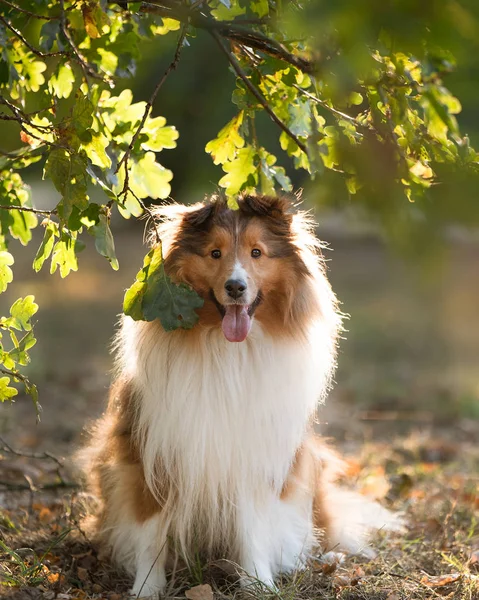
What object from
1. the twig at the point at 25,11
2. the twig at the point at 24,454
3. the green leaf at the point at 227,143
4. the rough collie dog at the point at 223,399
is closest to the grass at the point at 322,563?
the rough collie dog at the point at 223,399

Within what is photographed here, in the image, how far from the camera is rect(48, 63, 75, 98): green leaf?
304cm

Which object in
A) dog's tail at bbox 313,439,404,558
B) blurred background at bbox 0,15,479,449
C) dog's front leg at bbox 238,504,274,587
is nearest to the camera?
blurred background at bbox 0,15,479,449

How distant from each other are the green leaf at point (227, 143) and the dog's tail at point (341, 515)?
4.68 ft

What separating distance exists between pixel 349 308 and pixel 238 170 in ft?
29.6

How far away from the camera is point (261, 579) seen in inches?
131

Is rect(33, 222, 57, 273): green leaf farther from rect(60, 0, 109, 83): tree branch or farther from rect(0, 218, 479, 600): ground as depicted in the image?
rect(0, 218, 479, 600): ground

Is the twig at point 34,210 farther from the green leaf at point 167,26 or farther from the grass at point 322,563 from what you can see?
the grass at point 322,563

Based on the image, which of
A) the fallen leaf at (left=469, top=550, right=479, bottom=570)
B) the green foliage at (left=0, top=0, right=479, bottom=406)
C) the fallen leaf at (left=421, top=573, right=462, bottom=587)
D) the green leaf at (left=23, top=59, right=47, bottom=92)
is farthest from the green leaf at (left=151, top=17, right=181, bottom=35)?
the fallen leaf at (left=469, top=550, right=479, bottom=570)

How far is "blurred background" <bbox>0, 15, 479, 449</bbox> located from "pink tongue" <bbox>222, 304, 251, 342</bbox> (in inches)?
21.3

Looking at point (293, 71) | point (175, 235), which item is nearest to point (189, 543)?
point (175, 235)

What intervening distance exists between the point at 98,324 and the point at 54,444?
5.37 metres

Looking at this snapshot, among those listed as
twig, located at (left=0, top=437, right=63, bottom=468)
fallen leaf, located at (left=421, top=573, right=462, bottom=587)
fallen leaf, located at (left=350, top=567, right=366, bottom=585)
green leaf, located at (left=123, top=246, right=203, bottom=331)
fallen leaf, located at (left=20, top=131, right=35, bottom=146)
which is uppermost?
fallen leaf, located at (left=20, top=131, right=35, bottom=146)

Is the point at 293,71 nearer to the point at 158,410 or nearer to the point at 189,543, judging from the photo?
the point at 158,410

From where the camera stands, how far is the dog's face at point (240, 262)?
319 centimetres
